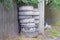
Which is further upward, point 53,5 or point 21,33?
point 53,5

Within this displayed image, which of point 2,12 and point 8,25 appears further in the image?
point 8,25

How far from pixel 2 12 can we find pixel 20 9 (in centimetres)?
214

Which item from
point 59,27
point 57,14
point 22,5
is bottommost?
point 59,27

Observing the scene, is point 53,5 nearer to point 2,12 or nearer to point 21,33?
point 21,33

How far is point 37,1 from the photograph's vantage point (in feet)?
18.6

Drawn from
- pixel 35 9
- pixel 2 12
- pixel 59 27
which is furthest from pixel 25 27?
pixel 2 12

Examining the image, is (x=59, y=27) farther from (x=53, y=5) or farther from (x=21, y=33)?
(x=21, y=33)

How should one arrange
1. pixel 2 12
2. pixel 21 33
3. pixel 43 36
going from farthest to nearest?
pixel 21 33, pixel 43 36, pixel 2 12

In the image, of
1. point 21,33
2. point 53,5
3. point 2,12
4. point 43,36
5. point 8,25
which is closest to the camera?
point 2,12

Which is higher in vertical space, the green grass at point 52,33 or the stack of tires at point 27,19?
the stack of tires at point 27,19

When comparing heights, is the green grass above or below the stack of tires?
below

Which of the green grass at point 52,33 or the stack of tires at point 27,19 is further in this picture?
the stack of tires at point 27,19

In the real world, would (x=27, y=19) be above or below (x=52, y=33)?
above

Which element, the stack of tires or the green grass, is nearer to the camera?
the green grass
